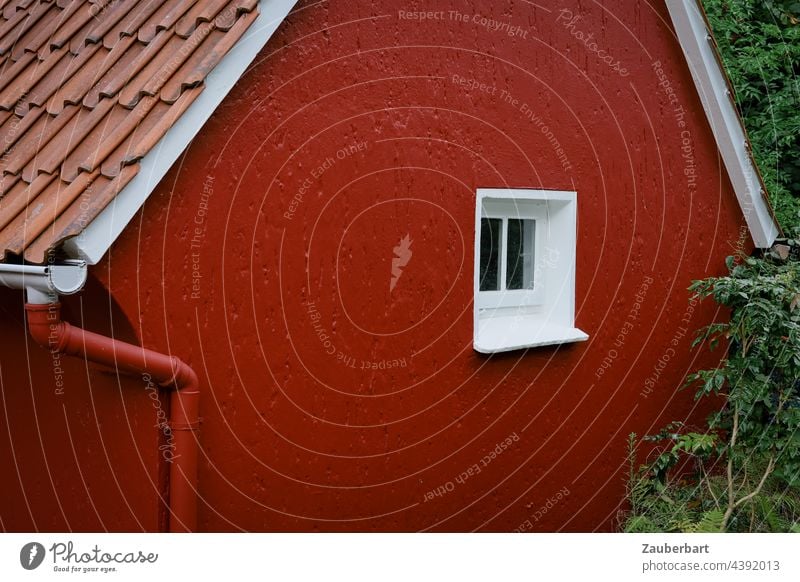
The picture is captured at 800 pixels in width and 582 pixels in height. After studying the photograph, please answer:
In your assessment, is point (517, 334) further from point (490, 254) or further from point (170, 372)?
point (170, 372)

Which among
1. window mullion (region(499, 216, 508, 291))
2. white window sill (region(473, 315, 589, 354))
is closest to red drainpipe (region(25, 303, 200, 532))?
white window sill (region(473, 315, 589, 354))

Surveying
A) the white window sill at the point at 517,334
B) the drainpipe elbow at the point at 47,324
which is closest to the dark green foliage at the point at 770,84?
the white window sill at the point at 517,334

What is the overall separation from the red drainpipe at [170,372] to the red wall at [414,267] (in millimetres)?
110

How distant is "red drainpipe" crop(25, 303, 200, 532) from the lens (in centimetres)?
340

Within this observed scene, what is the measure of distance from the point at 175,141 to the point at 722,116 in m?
4.18

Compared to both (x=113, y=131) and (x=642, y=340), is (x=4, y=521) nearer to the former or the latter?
(x=113, y=131)

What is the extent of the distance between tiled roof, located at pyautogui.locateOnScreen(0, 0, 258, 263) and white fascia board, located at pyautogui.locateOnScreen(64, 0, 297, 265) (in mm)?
59

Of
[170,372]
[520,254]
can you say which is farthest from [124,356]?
[520,254]

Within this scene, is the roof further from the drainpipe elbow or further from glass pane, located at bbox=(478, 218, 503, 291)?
glass pane, located at bbox=(478, 218, 503, 291)

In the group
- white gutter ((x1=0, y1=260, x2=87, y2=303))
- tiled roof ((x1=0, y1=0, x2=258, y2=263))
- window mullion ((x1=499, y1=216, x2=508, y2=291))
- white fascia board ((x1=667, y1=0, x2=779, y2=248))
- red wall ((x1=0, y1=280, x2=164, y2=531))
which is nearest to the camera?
white gutter ((x1=0, y1=260, x2=87, y2=303))

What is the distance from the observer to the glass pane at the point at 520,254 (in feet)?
18.2

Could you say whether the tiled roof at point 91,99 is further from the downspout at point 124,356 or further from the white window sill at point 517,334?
the white window sill at point 517,334

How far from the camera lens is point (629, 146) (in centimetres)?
595

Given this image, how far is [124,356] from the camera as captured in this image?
11.8ft
